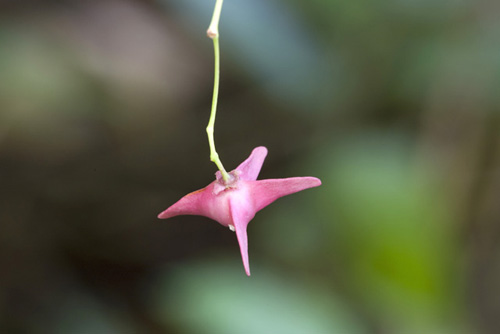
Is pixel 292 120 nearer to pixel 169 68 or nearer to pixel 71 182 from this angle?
pixel 169 68

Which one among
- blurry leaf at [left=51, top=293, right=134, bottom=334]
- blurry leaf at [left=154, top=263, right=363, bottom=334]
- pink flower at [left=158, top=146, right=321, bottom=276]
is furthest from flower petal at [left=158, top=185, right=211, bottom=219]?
blurry leaf at [left=51, top=293, right=134, bottom=334]

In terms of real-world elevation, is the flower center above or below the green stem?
below

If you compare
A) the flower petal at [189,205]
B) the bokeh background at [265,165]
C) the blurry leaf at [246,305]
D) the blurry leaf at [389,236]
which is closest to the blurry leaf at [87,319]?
the bokeh background at [265,165]

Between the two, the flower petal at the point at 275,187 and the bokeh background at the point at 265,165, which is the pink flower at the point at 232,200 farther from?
the bokeh background at the point at 265,165

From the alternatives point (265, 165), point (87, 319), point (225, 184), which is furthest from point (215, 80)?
point (265, 165)

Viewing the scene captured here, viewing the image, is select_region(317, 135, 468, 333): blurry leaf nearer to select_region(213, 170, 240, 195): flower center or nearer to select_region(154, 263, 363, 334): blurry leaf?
select_region(154, 263, 363, 334): blurry leaf

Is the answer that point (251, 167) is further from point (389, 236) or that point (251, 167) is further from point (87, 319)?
point (87, 319)
